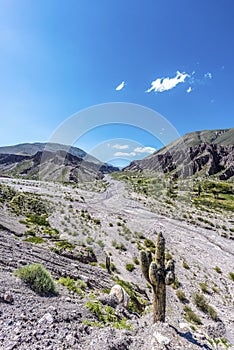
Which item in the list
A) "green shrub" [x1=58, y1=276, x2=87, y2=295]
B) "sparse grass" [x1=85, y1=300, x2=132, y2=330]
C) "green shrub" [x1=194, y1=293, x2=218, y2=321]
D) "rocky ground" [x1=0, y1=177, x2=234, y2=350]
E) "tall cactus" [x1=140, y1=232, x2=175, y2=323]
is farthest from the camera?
"green shrub" [x1=194, y1=293, x2=218, y2=321]

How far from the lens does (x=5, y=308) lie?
14.9 feet

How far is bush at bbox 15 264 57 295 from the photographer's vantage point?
6121 mm

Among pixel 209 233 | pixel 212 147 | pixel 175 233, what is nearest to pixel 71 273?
pixel 175 233

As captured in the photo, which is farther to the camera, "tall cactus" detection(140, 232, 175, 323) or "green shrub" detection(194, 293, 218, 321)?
"green shrub" detection(194, 293, 218, 321)

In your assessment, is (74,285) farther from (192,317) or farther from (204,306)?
(204,306)

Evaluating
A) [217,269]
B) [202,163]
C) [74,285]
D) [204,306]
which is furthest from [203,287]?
[202,163]

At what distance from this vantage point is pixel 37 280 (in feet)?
20.5

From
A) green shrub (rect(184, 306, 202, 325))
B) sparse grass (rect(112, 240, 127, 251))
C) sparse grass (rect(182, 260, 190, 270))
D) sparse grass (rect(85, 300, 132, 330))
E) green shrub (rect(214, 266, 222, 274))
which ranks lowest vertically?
green shrub (rect(214, 266, 222, 274))

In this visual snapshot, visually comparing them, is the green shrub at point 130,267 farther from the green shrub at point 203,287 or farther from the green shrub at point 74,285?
the green shrub at point 74,285

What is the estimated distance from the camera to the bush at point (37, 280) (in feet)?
Answer: 20.1

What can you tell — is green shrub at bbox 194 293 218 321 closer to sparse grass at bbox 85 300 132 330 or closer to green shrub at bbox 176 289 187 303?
green shrub at bbox 176 289 187 303

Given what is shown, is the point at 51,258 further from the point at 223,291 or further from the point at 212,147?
the point at 212,147

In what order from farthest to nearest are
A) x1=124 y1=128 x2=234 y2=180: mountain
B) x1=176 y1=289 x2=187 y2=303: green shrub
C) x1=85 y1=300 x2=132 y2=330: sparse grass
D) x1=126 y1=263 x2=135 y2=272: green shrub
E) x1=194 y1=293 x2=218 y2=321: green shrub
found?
x1=124 y1=128 x2=234 y2=180: mountain → x1=126 y1=263 x2=135 y2=272: green shrub → x1=176 y1=289 x2=187 y2=303: green shrub → x1=194 y1=293 x2=218 y2=321: green shrub → x1=85 y1=300 x2=132 y2=330: sparse grass

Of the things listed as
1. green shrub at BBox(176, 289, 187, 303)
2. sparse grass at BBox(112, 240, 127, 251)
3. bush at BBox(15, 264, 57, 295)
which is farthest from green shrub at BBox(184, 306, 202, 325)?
sparse grass at BBox(112, 240, 127, 251)
